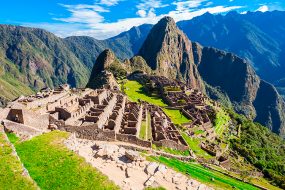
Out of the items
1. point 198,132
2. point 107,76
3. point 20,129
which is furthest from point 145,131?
point 107,76

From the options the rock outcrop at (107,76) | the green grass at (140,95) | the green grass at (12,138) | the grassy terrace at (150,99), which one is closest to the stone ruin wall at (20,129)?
the green grass at (12,138)

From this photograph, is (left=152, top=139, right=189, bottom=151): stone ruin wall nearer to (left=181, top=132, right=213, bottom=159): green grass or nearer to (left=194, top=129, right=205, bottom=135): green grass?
(left=181, top=132, right=213, bottom=159): green grass

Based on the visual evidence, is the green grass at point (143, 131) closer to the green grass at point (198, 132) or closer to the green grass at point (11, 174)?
the green grass at point (198, 132)

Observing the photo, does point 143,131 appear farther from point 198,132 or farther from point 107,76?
point 107,76

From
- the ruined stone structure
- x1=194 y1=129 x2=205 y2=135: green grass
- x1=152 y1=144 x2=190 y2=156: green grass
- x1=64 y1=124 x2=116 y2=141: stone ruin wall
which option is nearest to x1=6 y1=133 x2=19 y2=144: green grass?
the ruined stone structure

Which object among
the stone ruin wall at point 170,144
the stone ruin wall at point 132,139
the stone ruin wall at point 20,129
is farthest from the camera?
the stone ruin wall at point 170,144

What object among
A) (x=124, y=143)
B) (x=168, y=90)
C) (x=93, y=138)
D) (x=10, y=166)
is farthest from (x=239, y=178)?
(x=168, y=90)
